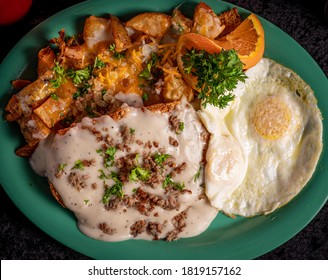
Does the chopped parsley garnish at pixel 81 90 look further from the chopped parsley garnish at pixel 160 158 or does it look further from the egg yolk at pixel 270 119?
the egg yolk at pixel 270 119

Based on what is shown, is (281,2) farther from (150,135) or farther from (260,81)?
(150,135)

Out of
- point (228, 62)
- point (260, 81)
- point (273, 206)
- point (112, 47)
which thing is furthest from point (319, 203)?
point (112, 47)

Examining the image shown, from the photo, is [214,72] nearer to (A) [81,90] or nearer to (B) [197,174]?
(B) [197,174]

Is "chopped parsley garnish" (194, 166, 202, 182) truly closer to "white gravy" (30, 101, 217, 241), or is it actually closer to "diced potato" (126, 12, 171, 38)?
"white gravy" (30, 101, 217, 241)

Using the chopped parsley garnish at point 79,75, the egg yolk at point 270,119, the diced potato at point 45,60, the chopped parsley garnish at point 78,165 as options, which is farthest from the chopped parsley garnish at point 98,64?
the egg yolk at point 270,119

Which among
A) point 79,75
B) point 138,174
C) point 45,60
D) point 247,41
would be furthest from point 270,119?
point 45,60
